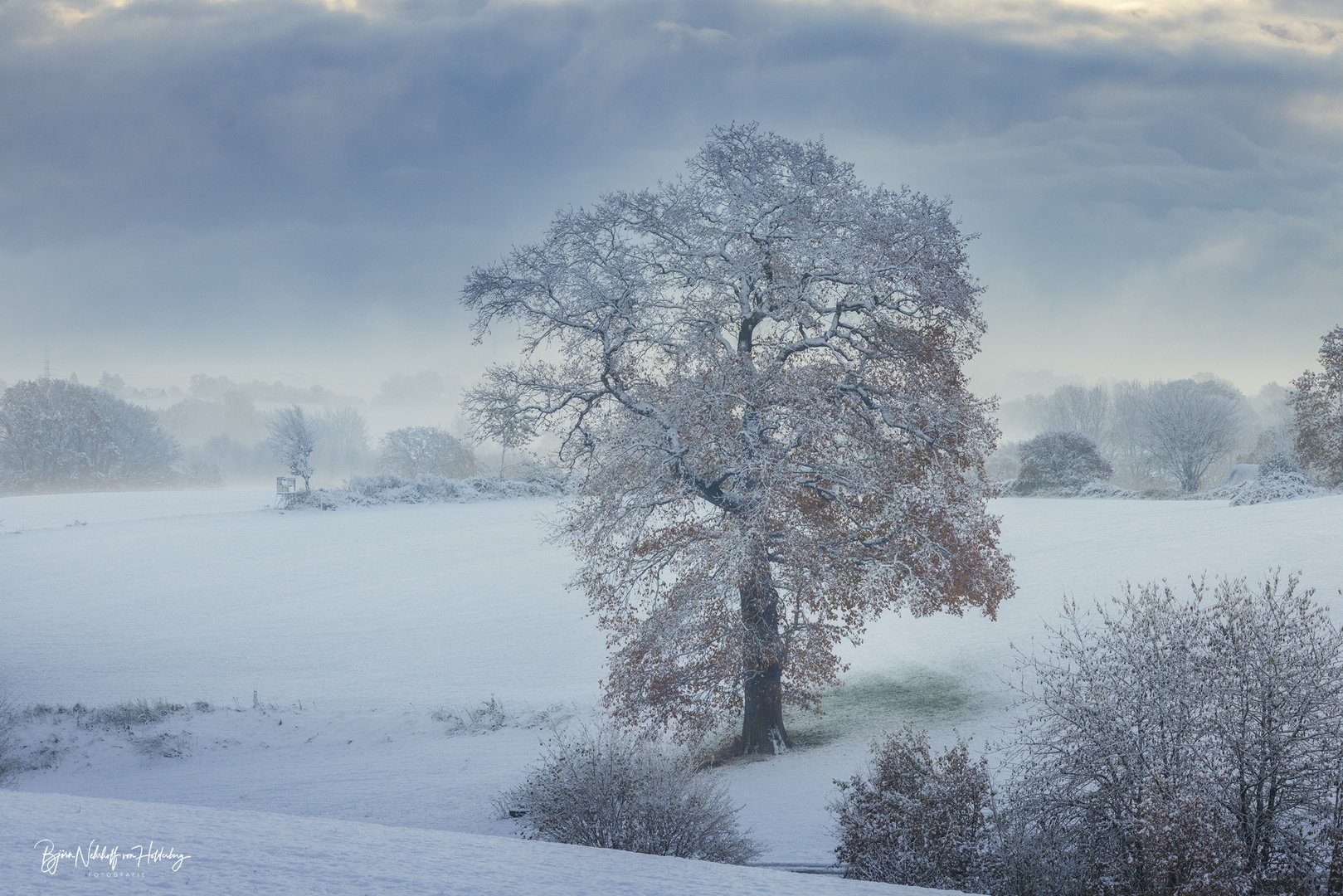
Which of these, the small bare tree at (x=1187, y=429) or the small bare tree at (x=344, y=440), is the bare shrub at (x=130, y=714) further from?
the small bare tree at (x=344, y=440)

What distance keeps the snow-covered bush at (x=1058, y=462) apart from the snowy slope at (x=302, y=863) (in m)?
44.1

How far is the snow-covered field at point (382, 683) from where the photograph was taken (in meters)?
5.32

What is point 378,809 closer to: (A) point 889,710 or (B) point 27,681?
(A) point 889,710

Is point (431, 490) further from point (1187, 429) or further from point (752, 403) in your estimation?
point (1187, 429)

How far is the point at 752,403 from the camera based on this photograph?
12.1 metres

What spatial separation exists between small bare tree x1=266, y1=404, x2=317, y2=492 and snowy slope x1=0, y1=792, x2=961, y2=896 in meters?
43.9

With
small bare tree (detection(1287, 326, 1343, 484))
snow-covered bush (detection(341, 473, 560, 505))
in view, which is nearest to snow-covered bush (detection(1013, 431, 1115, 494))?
small bare tree (detection(1287, 326, 1343, 484))

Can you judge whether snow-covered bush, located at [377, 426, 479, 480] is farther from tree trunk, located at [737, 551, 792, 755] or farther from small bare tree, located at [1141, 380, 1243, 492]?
tree trunk, located at [737, 551, 792, 755]

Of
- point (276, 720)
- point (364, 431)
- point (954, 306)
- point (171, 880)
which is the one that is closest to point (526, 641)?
point (276, 720)

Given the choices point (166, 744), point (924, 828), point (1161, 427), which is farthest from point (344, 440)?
point (924, 828)

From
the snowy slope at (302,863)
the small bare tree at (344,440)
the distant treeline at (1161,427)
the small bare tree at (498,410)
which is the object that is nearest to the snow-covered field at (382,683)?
the snowy slope at (302,863)

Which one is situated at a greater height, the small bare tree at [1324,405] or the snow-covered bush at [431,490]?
the small bare tree at [1324,405]

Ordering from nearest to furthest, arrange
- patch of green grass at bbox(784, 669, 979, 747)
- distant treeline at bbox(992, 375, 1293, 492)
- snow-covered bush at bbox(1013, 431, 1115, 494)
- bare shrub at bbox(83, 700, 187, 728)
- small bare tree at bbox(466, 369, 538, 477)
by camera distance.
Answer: small bare tree at bbox(466, 369, 538, 477) < patch of green grass at bbox(784, 669, 979, 747) < bare shrub at bbox(83, 700, 187, 728) < snow-covered bush at bbox(1013, 431, 1115, 494) < distant treeline at bbox(992, 375, 1293, 492)

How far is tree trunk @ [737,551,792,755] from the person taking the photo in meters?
14.0
